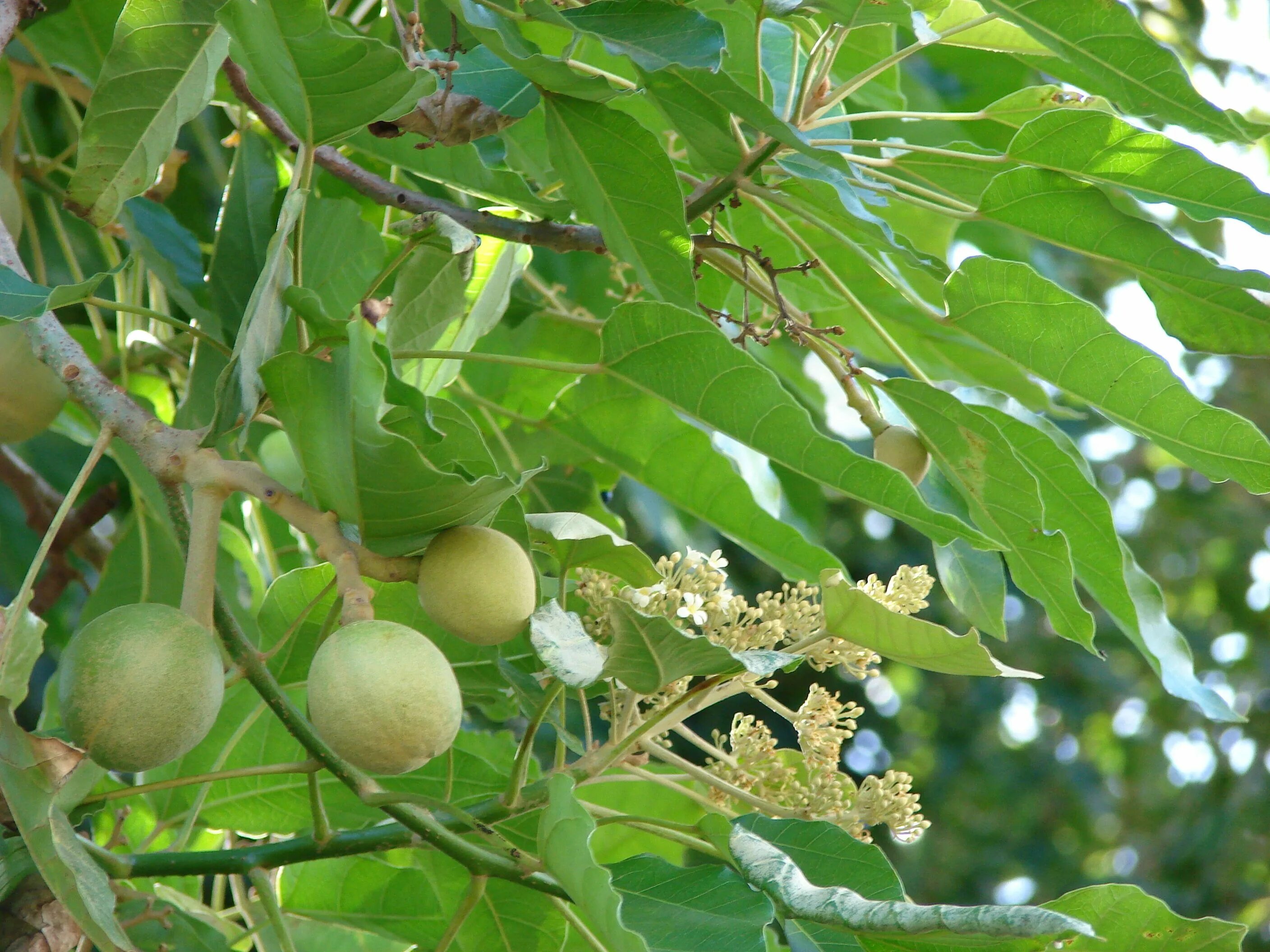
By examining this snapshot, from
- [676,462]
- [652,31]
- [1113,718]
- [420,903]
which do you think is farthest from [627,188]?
[1113,718]

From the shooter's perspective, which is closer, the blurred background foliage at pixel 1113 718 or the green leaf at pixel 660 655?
the green leaf at pixel 660 655

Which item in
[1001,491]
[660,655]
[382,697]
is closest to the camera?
[382,697]

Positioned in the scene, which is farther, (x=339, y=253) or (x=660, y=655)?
(x=339, y=253)

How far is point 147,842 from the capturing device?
1.05 metres

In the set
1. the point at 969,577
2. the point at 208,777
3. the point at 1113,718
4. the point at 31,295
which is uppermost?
the point at 31,295

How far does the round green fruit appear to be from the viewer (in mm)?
1159

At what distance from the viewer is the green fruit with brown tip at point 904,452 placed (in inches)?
38.2

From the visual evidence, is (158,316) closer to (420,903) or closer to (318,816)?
(318,816)

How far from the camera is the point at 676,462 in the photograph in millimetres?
996

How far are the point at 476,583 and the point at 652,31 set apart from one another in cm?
39

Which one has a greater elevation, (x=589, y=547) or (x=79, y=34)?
(x=79, y=34)

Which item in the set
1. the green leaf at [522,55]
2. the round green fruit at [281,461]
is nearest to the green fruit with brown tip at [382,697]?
the green leaf at [522,55]

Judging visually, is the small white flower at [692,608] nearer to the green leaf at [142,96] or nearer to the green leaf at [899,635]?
the green leaf at [899,635]

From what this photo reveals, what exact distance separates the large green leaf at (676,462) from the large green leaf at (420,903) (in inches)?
11.6
